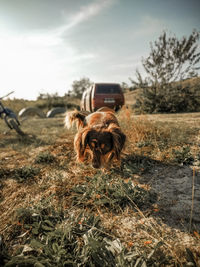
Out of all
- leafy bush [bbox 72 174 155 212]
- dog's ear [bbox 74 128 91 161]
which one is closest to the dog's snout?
dog's ear [bbox 74 128 91 161]

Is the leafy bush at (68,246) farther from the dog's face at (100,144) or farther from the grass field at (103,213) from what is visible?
the dog's face at (100,144)

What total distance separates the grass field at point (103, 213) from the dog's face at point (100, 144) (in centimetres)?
33

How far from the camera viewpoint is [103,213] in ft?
5.84

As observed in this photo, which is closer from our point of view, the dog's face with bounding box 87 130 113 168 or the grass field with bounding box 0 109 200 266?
the grass field with bounding box 0 109 200 266

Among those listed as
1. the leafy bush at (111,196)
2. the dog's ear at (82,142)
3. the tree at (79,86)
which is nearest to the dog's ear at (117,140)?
the dog's ear at (82,142)

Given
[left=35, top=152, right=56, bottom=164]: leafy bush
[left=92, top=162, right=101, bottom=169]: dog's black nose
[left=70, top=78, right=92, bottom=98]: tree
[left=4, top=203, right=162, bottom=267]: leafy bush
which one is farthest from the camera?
[left=70, top=78, right=92, bottom=98]: tree

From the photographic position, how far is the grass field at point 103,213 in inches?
47.8

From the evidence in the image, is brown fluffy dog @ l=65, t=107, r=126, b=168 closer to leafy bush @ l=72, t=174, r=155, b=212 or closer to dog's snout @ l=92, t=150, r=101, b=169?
dog's snout @ l=92, t=150, r=101, b=169

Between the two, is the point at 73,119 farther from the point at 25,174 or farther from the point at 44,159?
the point at 25,174

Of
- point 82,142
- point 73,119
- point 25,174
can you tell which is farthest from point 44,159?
point 82,142

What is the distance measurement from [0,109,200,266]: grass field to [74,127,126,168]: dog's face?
1.07 feet

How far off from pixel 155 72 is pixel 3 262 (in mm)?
14101

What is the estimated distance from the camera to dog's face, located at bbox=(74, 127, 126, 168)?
2527 mm

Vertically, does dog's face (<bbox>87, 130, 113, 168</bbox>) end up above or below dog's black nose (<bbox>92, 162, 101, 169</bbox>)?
above
